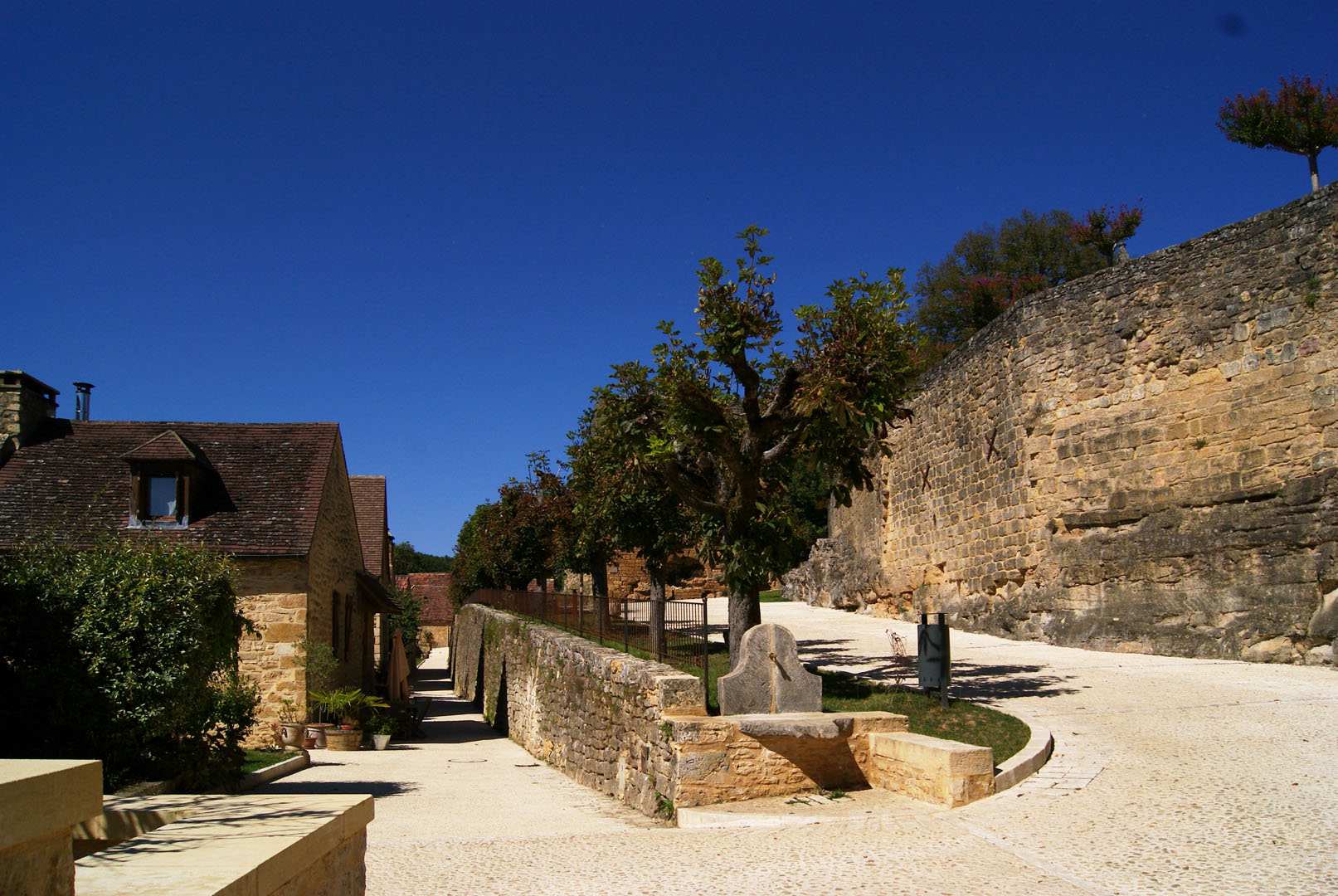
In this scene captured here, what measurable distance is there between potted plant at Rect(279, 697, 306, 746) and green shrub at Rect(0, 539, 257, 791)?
5.69 meters

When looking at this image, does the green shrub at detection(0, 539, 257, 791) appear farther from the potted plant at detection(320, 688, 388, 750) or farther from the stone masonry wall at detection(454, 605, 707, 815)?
the potted plant at detection(320, 688, 388, 750)

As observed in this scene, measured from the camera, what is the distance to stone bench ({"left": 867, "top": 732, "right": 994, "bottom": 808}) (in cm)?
705

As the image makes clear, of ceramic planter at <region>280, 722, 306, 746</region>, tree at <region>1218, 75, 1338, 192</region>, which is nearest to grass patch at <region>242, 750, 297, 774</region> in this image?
ceramic planter at <region>280, 722, 306, 746</region>

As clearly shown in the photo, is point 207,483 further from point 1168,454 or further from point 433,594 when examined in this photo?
point 433,594

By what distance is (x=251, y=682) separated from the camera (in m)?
15.5

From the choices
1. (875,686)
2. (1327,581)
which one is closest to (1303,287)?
(1327,581)

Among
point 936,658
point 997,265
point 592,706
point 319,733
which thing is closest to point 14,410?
point 319,733

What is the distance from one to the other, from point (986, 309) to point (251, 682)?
71.4 ft

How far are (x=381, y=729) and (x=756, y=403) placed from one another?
34.9 ft

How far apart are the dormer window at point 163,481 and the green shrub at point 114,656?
7259 mm

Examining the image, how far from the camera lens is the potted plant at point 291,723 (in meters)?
15.3

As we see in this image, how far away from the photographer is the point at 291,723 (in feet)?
50.9

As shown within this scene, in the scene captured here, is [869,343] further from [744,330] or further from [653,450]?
[653,450]

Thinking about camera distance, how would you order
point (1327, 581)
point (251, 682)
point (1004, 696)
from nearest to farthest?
point (1004, 696) < point (1327, 581) < point (251, 682)
